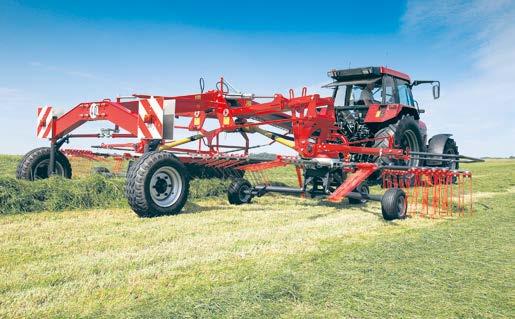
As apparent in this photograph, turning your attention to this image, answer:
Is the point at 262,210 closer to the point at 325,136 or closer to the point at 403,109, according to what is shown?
the point at 325,136

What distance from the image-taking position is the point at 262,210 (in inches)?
257

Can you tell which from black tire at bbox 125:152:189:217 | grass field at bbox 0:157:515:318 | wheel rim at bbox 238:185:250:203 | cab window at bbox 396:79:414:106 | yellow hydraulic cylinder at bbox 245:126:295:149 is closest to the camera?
grass field at bbox 0:157:515:318

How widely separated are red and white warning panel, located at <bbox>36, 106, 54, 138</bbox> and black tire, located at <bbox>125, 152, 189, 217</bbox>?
247 cm

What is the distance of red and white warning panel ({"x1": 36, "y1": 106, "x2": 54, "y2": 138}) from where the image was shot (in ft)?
23.8

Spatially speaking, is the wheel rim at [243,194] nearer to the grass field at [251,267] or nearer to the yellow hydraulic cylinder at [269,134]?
the yellow hydraulic cylinder at [269,134]

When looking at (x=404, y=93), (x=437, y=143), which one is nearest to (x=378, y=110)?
(x=404, y=93)

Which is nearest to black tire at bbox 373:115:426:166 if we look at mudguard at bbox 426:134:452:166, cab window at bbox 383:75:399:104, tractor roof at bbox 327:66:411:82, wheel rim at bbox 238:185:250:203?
cab window at bbox 383:75:399:104

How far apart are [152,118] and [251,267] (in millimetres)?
3475

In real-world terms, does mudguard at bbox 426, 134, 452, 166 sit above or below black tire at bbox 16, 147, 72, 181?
above

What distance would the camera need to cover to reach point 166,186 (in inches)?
232

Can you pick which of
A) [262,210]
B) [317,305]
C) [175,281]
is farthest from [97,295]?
[262,210]

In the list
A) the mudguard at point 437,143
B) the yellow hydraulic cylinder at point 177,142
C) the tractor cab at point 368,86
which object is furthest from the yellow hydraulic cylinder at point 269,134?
the mudguard at point 437,143

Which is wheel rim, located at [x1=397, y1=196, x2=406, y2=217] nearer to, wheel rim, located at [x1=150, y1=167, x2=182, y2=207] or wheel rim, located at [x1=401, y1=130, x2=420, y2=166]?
wheel rim, located at [x1=150, y1=167, x2=182, y2=207]

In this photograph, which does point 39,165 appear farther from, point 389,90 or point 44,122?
point 389,90
